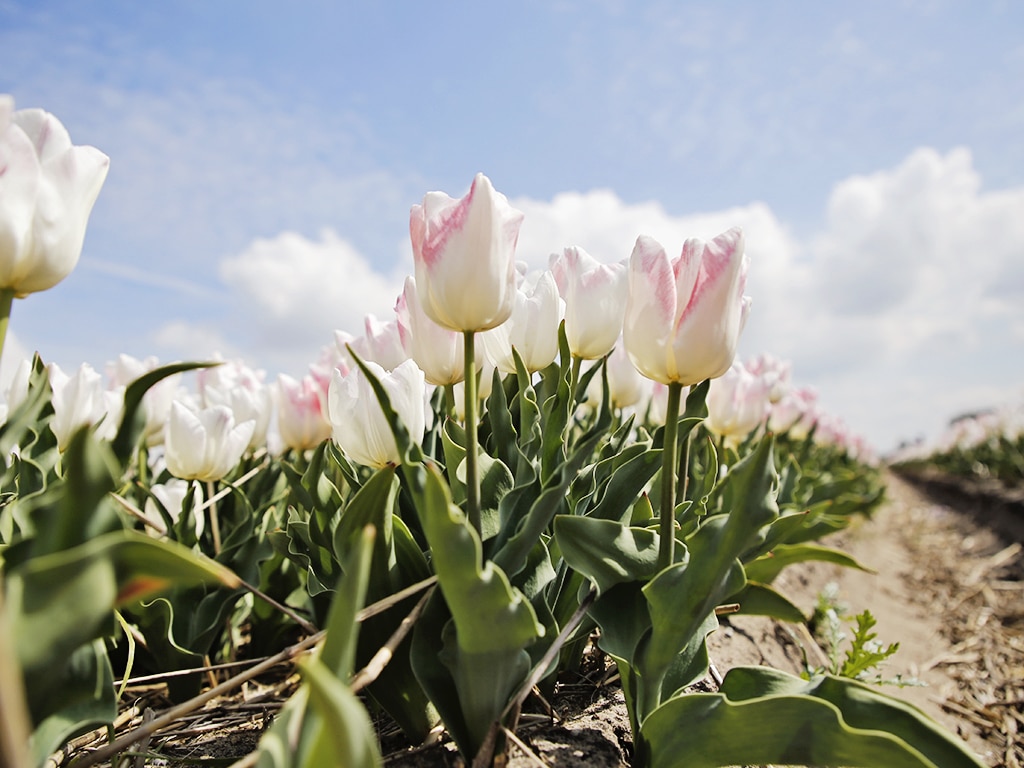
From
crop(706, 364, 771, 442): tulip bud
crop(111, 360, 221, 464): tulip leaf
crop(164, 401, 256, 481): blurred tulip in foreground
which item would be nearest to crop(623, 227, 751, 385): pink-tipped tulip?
crop(111, 360, 221, 464): tulip leaf

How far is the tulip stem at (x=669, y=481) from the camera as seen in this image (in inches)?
37.1

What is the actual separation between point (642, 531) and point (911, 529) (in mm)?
10243

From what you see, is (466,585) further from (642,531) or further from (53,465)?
(53,465)

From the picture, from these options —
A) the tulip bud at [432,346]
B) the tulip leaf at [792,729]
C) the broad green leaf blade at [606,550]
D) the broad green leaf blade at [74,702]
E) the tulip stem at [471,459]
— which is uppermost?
the tulip bud at [432,346]

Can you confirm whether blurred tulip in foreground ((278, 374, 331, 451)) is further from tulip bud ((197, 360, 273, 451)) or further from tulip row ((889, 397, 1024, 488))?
tulip row ((889, 397, 1024, 488))

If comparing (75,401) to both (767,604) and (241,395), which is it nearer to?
(241,395)

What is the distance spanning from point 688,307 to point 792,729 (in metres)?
0.53

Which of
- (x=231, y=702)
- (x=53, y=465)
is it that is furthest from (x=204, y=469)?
(x=231, y=702)

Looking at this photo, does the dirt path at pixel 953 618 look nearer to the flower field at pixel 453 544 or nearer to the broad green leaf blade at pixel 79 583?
the flower field at pixel 453 544

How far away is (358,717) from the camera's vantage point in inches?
21.0

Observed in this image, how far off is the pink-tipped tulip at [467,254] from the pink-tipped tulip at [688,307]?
0.59 feet

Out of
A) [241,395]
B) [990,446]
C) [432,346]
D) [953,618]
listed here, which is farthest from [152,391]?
[990,446]

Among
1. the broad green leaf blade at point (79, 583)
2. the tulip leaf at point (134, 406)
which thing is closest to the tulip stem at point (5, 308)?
the tulip leaf at point (134, 406)

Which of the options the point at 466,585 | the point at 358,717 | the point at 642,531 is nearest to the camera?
the point at 358,717
